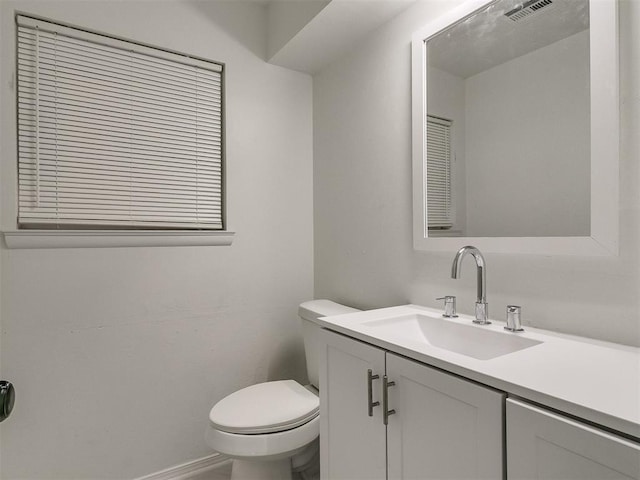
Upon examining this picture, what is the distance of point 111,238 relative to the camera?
156 cm

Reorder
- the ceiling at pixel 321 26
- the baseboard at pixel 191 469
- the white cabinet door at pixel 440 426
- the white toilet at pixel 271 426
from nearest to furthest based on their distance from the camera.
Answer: the white cabinet door at pixel 440 426 < the white toilet at pixel 271 426 < the ceiling at pixel 321 26 < the baseboard at pixel 191 469

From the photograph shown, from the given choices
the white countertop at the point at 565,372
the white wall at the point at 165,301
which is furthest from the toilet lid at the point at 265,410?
the white countertop at the point at 565,372

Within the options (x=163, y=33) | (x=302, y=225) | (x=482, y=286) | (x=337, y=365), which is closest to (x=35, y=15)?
(x=163, y=33)

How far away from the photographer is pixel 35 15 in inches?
56.0

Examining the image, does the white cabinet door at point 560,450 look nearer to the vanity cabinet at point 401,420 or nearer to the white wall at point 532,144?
the vanity cabinet at point 401,420

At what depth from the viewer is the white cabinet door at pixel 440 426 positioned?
750 millimetres

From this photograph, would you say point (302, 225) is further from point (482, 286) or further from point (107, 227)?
point (482, 286)

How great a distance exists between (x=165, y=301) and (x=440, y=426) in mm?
1315

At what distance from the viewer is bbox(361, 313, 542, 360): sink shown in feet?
3.40

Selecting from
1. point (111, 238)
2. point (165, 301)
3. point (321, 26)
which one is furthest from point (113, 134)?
point (321, 26)

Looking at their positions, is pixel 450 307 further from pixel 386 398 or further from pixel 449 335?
pixel 386 398

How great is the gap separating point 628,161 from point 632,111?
12cm

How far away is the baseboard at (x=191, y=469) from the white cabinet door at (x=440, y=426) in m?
1.16

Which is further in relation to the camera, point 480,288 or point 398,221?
A: point 398,221
